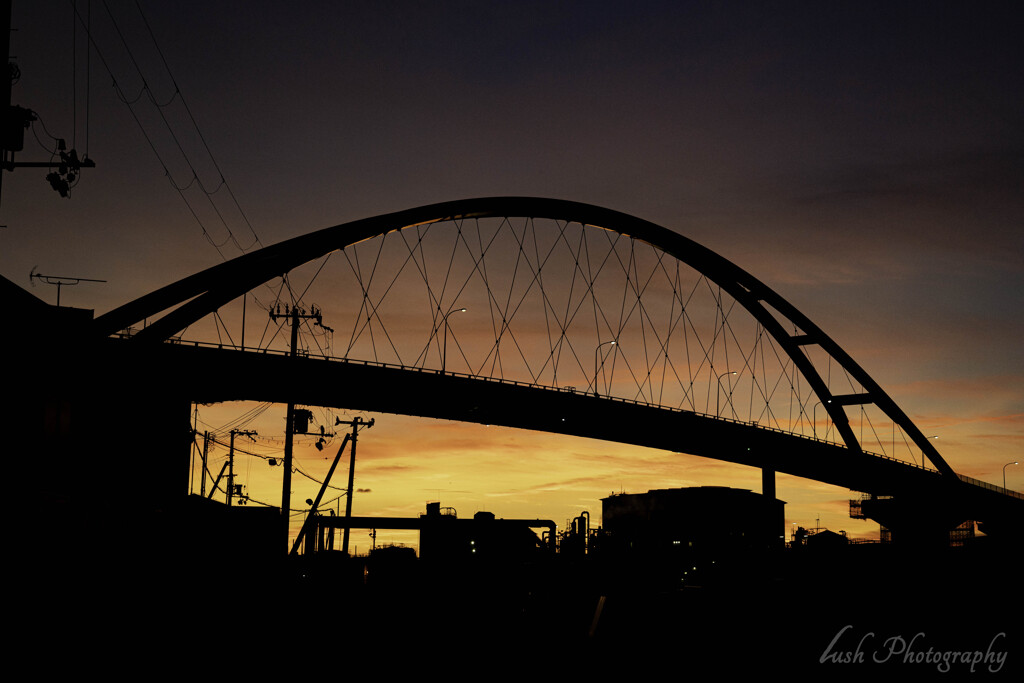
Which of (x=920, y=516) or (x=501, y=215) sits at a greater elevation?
(x=501, y=215)

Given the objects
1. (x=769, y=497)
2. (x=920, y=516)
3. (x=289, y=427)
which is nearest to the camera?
(x=289, y=427)

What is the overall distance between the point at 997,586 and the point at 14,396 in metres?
33.3

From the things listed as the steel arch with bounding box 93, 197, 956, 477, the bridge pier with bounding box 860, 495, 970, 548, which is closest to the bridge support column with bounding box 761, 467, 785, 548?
the steel arch with bounding box 93, 197, 956, 477

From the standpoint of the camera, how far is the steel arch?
5828cm

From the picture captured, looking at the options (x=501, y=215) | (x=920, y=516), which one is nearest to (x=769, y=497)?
(x=920, y=516)

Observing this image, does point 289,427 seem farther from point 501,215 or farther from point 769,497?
point 769,497

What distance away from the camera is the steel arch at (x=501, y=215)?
5828cm

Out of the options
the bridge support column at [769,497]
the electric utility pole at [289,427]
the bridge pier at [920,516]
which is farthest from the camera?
the bridge pier at [920,516]

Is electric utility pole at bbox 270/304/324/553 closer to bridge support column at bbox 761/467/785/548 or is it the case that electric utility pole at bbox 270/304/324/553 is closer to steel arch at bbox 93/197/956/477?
steel arch at bbox 93/197/956/477

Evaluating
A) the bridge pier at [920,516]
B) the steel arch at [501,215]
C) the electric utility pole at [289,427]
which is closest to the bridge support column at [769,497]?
the steel arch at [501,215]

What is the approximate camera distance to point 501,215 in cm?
7306

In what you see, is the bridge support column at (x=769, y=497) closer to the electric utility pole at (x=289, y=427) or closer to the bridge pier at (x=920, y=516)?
the bridge pier at (x=920, y=516)

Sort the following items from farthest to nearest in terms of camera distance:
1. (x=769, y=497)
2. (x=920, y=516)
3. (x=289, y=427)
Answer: (x=920, y=516)
(x=769, y=497)
(x=289, y=427)

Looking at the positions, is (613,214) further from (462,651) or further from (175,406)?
(462,651)
